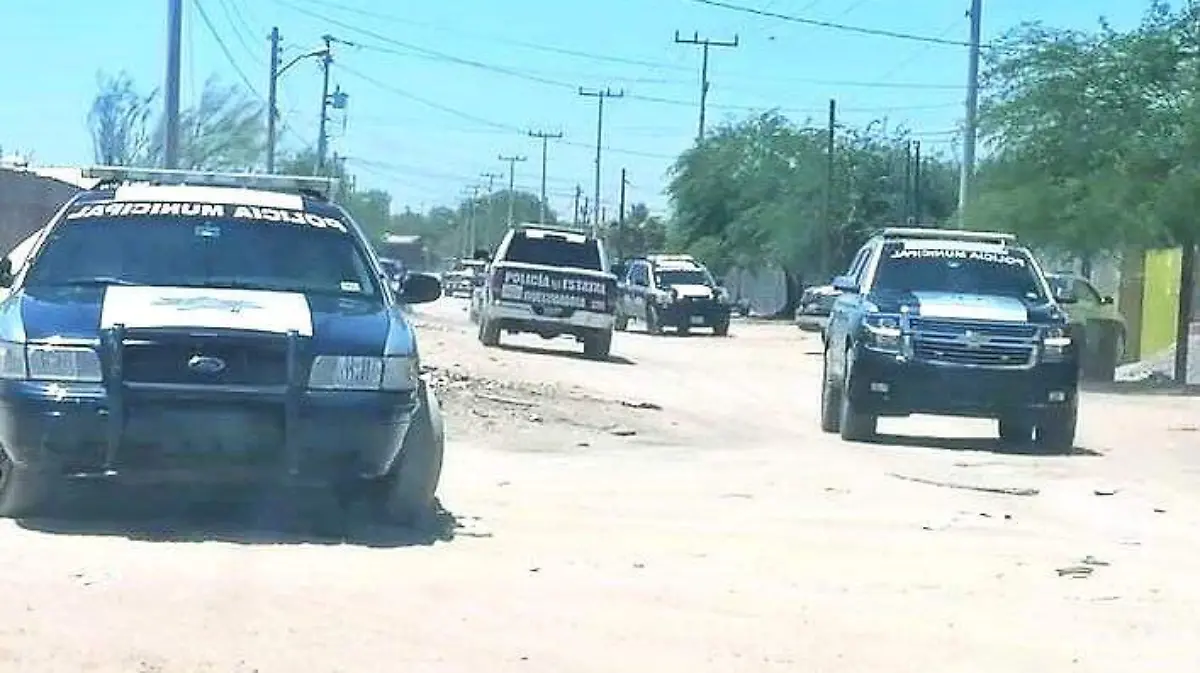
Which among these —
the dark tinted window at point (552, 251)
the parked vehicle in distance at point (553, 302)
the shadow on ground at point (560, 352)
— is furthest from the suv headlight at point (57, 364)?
the dark tinted window at point (552, 251)

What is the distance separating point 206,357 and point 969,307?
9.76 meters

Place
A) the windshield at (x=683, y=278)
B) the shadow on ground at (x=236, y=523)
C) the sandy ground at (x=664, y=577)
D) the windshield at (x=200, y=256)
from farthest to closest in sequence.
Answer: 1. the windshield at (x=683, y=278)
2. the windshield at (x=200, y=256)
3. the shadow on ground at (x=236, y=523)
4. the sandy ground at (x=664, y=577)

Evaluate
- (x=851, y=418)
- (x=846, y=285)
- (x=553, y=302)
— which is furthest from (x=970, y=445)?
(x=553, y=302)

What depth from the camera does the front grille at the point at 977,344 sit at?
58.8ft

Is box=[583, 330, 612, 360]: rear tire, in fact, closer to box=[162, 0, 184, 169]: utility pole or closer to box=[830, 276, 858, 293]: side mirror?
box=[162, 0, 184, 169]: utility pole

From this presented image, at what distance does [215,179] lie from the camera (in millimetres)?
→ 12320

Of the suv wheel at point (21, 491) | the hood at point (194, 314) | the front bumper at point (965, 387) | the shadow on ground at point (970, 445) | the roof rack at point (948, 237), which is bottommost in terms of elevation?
the shadow on ground at point (970, 445)

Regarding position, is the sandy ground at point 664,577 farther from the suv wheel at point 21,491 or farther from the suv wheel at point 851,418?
the suv wheel at point 851,418

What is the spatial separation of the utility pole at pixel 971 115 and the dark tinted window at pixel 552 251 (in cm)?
629

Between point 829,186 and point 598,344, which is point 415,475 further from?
point 829,186

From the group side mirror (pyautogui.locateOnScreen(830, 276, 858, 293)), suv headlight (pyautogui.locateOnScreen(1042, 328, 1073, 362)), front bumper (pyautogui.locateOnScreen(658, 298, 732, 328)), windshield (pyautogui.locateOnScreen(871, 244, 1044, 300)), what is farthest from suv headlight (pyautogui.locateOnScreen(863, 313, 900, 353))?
front bumper (pyautogui.locateOnScreen(658, 298, 732, 328))

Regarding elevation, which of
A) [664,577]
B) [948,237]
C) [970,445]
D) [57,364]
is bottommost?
[970,445]

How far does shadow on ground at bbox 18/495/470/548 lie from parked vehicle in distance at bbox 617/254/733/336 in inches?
1496

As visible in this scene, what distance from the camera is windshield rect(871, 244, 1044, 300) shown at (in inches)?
741
